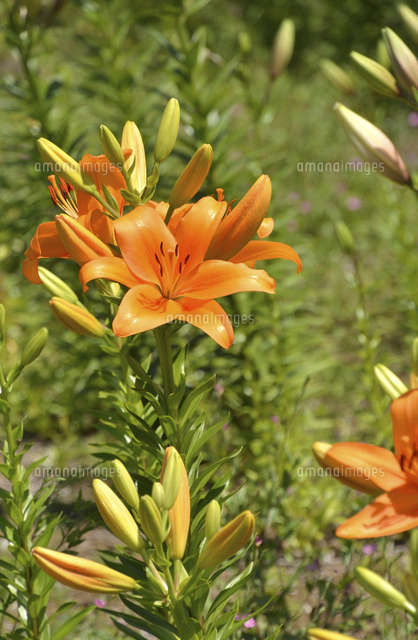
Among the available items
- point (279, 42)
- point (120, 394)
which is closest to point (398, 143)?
point (279, 42)

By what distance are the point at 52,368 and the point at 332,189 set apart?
273 cm

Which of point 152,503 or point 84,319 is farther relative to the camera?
point 84,319

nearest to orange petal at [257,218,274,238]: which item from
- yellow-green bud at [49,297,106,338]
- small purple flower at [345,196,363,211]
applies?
yellow-green bud at [49,297,106,338]

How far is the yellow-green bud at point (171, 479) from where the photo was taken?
2.43 feet

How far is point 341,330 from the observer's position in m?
3.27

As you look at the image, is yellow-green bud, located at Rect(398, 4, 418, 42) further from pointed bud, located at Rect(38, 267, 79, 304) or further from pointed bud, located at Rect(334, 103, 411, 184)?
pointed bud, located at Rect(38, 267, 79, 304)

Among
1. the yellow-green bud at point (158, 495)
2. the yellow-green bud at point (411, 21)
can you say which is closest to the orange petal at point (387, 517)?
the yellow-green bud at point (158, 495)

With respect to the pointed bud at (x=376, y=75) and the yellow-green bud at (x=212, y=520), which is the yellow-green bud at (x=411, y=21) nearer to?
the pointed bud at (x=376, y=75)

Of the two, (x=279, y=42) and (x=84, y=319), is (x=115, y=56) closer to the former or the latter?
(x=279, y=42)

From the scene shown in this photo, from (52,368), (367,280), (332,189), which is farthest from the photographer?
(332,189)

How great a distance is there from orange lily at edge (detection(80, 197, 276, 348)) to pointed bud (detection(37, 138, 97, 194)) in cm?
9

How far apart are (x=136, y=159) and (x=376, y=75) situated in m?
0.56

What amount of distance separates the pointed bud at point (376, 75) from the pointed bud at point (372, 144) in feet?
0.35

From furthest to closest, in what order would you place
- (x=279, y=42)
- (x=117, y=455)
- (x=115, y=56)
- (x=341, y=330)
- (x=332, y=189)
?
(x=332, y=189), (x=341, y=330), (x=115, y=56), (x=279, y=42), (x=117, y=455)
